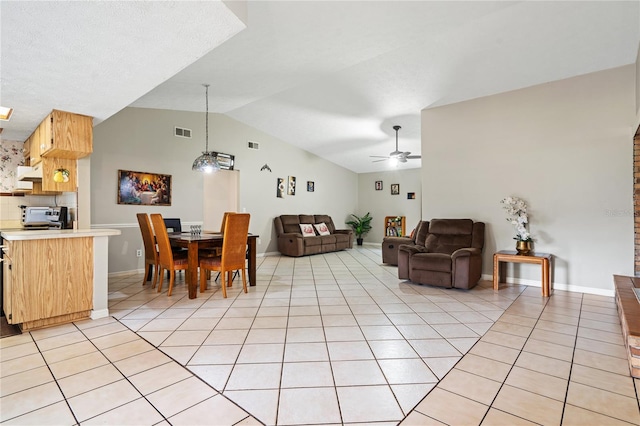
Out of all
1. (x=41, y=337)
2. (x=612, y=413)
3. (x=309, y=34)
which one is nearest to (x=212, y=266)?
(x=41, y=337)

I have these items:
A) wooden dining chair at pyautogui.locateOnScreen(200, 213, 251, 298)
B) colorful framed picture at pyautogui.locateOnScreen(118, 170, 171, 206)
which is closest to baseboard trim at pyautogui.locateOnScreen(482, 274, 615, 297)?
wooden dining chair at pyautogui.locateOnScreen(200, 213, 251, 298)

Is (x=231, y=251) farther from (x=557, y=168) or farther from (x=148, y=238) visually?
(x=557, y=168)

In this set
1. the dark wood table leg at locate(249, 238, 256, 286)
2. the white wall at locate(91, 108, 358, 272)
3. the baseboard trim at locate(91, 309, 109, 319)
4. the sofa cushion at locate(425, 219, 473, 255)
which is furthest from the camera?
the white wall at locate(91, 108, 358, 272)

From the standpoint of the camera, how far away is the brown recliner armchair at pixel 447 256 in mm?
4055

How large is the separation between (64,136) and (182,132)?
2705mm

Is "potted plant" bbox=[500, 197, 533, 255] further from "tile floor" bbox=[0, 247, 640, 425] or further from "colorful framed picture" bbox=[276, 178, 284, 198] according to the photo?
"colorful framed picture" bbox=[276, 178, 284, 198]

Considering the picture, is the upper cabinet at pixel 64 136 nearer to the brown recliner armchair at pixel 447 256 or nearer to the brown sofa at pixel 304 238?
the brown recliner armchair at pixel 447 256

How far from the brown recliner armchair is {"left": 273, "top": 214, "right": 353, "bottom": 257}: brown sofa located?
302cm

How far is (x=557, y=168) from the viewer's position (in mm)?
4184

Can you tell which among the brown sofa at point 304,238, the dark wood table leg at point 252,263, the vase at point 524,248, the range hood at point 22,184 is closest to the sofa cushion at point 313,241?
the brown sofa at point 304,238

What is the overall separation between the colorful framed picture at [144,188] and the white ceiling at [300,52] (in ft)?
3.88

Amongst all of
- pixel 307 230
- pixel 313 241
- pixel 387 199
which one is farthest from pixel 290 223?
pixel 387 199

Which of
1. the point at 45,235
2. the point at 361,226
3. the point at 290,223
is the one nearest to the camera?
the point at 45,235

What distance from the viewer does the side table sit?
12.6 feet
